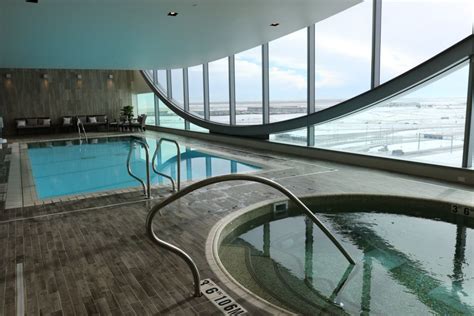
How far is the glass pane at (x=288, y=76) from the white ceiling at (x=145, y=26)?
1.99 feet

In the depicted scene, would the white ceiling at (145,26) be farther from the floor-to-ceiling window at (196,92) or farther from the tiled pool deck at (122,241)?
the tiled pool deck at (122,241)

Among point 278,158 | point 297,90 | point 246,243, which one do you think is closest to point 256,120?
point 297,90

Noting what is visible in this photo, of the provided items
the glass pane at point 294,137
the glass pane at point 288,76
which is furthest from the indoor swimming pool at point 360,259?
the glass pane at point 288,76

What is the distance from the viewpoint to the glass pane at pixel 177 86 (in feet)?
46.1

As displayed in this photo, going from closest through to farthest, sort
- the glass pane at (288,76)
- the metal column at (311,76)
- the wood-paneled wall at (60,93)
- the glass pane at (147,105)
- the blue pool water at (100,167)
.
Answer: the blue pool water at (100,167), the metal column at (311,76), the glass pane at (288,76), the wood-paneled wall at (60,93), the glass pane at (147,105)

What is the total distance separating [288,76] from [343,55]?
5.21ft

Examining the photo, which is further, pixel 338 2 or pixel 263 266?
pixel 338 2

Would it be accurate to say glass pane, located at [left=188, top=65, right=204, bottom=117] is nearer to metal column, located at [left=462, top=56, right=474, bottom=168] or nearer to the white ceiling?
the white ceiling

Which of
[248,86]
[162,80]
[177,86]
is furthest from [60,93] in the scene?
[248,86]

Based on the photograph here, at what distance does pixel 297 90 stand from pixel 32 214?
247 inches

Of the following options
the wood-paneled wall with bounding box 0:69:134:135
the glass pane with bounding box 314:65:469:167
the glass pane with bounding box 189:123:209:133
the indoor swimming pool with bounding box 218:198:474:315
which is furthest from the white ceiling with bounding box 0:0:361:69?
the wood-paneled wall with bounding box 0:69:134:135

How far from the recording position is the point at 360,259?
11.4 feet

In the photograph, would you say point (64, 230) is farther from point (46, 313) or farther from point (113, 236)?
point (46, 313)

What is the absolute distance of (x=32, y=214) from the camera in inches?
168
